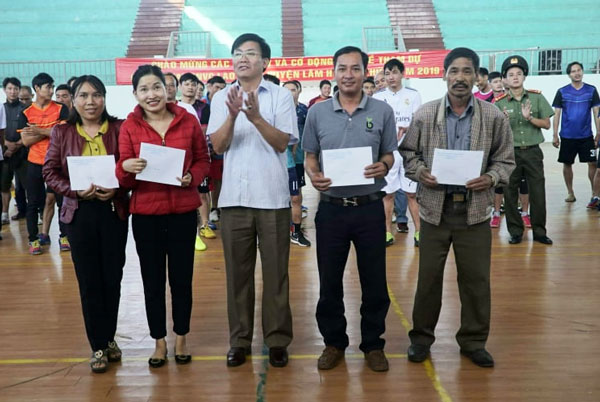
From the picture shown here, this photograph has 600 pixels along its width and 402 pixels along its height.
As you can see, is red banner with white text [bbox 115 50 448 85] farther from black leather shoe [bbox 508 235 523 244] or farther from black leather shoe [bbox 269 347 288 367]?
black leather shoe [bbox 269 347 288 367]

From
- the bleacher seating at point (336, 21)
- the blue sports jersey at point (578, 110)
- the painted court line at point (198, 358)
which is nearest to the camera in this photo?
the painted court line at point (198, 358)

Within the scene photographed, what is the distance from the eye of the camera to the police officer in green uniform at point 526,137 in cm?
555

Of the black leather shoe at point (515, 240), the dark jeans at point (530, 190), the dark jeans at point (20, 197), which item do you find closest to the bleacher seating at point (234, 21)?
the dark jeans at point (20, 197)

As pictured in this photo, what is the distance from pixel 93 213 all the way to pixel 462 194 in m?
1.87

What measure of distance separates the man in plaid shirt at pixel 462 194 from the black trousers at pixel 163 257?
121cm

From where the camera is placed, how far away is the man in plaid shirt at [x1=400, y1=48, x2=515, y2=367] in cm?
304

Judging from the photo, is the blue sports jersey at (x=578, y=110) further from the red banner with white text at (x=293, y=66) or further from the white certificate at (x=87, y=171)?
the red banner with white text at (x=293, y=66)

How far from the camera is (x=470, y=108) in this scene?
10.1 feet

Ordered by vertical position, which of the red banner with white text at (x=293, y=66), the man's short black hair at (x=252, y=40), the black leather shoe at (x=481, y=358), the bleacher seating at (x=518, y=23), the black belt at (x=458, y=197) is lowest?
the black leather shoe at (x=481, y=358)

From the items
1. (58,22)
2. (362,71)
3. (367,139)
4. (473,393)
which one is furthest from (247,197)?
(58,22)

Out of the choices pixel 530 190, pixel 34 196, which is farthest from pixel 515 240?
pixel 34 196

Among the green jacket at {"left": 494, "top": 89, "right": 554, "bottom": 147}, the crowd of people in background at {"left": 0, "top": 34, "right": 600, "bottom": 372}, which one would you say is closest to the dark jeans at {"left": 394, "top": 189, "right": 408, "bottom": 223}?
the green jacket at {"left": 494, "top": 89, "right": 554, "bottom": 147}

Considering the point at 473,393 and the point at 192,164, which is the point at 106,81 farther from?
the point at 473,393

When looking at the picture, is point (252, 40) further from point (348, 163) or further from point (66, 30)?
point (66, 30)
